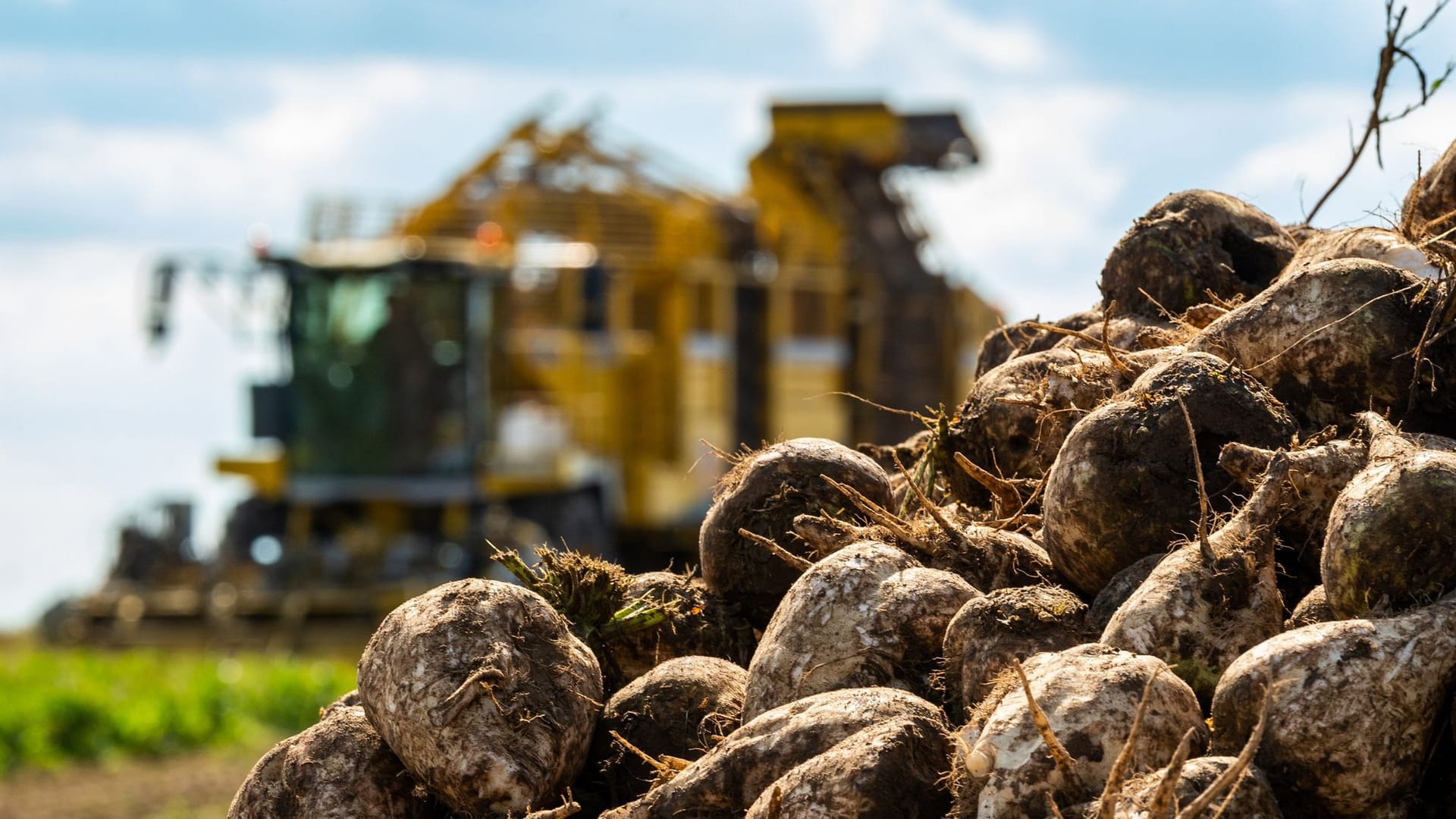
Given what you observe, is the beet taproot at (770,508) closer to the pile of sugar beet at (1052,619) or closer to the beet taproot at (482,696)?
the pile of sugar beet at (1052,619)

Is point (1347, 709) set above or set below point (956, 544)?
below

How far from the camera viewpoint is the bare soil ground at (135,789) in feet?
36.1

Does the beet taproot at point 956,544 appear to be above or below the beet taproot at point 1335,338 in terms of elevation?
below

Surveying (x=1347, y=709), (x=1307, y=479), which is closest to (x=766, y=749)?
(x=1347, y=709)

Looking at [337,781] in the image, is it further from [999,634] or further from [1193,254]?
[1193,254]

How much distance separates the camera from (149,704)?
13.8 m

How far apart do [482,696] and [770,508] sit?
3.26ft

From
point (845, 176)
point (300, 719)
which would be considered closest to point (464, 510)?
point (300, 719)

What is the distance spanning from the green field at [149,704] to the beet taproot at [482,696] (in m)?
9.82

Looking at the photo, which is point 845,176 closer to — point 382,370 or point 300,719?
point 382,370

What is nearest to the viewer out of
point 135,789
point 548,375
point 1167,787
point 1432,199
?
point 1167,787

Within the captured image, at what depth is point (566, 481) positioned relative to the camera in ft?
59.5

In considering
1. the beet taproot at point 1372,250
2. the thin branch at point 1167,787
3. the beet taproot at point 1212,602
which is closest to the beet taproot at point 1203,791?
the thin branch at point 1167,787

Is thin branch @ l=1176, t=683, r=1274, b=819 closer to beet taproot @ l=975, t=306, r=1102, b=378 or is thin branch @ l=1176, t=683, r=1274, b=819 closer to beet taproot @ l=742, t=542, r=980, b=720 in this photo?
beet taproot @ l=742, t=542, r=980, b=720
